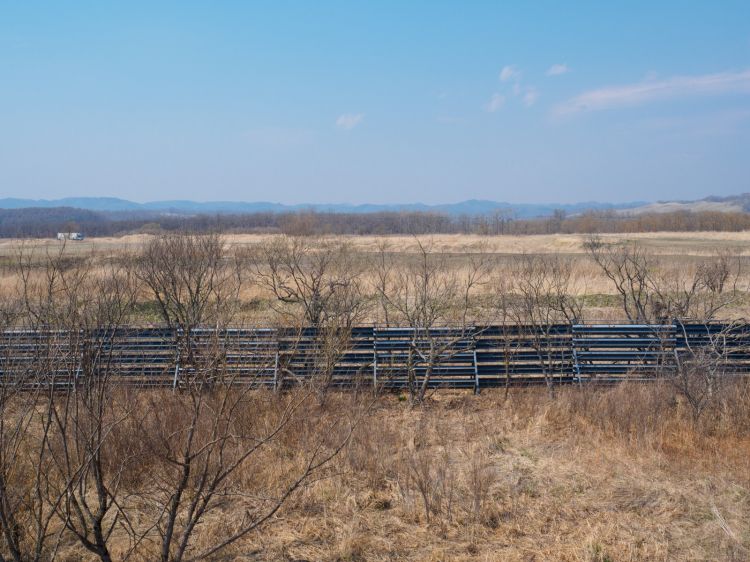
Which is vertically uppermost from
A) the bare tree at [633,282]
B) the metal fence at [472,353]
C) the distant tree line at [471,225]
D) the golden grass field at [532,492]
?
the distant tree line at [471,225]

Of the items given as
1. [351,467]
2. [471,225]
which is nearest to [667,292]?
[351,467]

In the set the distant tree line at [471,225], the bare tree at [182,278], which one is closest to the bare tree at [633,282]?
the bare tree at [182,278]

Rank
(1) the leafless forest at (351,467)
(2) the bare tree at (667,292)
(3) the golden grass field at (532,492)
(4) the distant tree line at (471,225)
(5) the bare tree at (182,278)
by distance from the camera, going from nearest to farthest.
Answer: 1. (1) the leafless forest at (351,467)
2. (3) the golden grass field at (532,492)
3. (5) the bare tree at (182,278)
4. (2) the bare tree at (667,292)
5. (4) the distant tree line at (471,225)

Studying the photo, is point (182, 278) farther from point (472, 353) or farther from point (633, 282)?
point (633, 282)

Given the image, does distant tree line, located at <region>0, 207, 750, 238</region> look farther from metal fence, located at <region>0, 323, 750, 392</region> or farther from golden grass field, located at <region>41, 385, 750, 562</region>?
golden grass field, located at <region>41, 385, 750, 562</region>

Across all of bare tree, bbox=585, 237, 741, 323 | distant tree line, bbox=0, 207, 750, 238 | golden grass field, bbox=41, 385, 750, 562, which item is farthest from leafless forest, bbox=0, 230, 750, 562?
distant tree line, bbox=0, 207, 750, 238

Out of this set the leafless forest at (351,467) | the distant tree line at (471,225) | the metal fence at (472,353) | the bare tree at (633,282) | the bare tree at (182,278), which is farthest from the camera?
the distant tree line at (471,225)

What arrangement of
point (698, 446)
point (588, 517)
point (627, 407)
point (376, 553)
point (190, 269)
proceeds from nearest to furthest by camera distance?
1. point (376, 553)
2. point (588, 517)
3. point (698, 446)
4. point (627, 407)
5. point (190, 269)

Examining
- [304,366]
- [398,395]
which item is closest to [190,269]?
[304,366]

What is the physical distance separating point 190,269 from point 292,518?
632 cm

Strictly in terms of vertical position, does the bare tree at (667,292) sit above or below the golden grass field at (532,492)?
above

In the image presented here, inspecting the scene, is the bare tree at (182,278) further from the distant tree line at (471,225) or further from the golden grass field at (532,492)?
the distant tree line at (471,225)

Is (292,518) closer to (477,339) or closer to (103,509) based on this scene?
(103,509)

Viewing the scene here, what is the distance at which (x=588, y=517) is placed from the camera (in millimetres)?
5621
